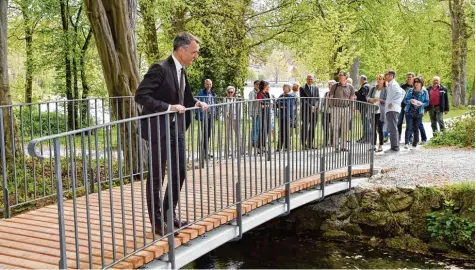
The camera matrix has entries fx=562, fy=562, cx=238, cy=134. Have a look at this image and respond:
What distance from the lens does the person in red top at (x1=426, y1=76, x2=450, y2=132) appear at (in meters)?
15.0

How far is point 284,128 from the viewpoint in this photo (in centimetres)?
754

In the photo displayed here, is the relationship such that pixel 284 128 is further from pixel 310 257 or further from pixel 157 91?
pixel 310 257

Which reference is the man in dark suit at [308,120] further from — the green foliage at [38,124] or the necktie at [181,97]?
the green foliage at [38,124]

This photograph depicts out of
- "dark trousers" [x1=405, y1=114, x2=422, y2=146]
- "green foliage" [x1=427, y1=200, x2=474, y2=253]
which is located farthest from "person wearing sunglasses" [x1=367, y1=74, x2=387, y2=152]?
"green foliage" [x1=427, y1=200, x2=474, y2=253]

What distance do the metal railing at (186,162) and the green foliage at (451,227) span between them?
1599mm

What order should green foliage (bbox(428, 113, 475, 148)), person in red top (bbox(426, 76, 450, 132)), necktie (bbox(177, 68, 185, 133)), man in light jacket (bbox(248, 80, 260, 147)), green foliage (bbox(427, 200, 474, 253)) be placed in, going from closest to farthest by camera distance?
1. necktie (bbox(177, 68, 185, 133))
2. man in light jacket (bbox(248, 80, 260, 147))
3. green foliage (bbox(427, 200, 474, 253))
4. green foliage (bbox(428, 113, 475, 148))
5. person in red top (bbox(426, 76, 450, 132))

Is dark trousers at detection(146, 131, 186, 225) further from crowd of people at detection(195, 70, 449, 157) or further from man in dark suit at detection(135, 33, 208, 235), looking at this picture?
crowd of people at detection(195, 70, 449, 157)

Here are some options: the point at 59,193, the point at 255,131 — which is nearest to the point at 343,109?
the point at 255,131

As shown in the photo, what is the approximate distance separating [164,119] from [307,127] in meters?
3.72

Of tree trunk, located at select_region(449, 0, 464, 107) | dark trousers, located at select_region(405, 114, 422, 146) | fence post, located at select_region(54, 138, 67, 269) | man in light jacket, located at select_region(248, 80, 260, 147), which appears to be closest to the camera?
fence post, located at select_region(54, 138, 67, 269)

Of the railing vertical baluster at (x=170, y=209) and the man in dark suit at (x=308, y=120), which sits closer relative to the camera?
the railing vertical baluster at (x=170, y=209)

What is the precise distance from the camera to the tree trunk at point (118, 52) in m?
9.35

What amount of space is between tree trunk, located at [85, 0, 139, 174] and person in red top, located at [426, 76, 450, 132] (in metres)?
8.78

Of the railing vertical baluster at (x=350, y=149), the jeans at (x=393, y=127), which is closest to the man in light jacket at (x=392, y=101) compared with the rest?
the jeans at (x=393, y=127)
